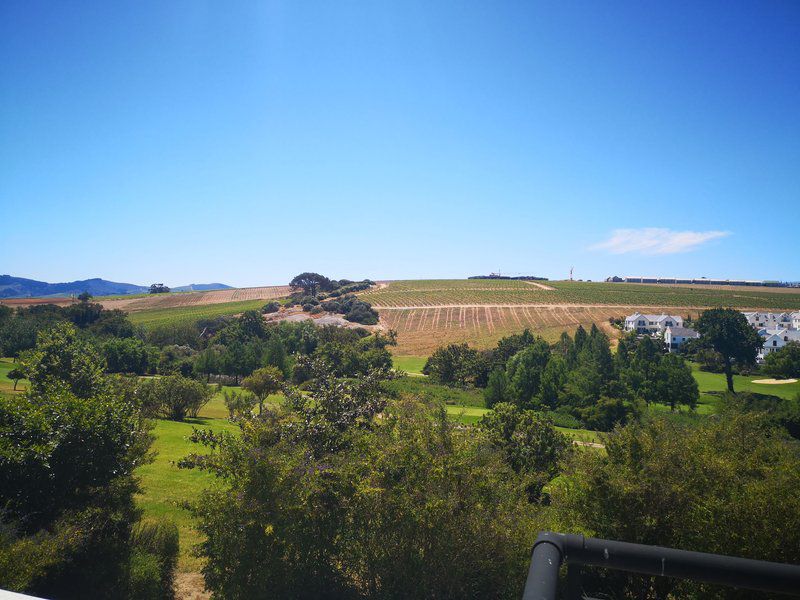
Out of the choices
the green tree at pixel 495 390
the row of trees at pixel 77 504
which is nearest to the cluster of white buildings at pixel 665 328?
the green tree at pixel 495 390

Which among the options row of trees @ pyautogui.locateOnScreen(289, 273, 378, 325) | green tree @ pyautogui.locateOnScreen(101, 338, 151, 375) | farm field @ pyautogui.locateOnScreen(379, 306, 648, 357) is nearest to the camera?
green tree @ pyautogui.locateOnScreen(101, 338, 151, 375)

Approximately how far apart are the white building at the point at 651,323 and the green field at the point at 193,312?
84679 mm

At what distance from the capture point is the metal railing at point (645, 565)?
179cm

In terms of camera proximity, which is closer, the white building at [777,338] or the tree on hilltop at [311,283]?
the white building at [777,338]

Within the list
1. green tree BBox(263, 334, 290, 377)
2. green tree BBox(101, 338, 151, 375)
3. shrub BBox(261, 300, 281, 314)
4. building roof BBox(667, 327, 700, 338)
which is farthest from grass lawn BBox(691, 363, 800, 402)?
shrub BBox(261, 300, 281, 314)

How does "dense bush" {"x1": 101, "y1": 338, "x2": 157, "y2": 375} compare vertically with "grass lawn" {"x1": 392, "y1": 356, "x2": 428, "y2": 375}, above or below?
above

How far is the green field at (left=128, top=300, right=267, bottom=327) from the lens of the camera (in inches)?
4267

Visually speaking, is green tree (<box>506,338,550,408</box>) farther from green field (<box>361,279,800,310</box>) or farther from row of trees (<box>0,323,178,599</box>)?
green field (<box>361,279,800,310</box>)

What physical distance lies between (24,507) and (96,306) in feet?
320

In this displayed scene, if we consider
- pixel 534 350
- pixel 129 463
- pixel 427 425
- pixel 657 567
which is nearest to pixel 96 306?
pixel 534 350

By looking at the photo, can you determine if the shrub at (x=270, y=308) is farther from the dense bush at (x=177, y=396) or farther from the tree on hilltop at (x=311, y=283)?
the dense bush at (x=177, y=396)

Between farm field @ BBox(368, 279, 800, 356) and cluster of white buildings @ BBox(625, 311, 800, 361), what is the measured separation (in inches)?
239

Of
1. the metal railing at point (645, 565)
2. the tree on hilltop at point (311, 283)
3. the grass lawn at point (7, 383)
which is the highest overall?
the tree on hilltop at point (311, 283)

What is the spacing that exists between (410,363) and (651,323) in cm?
5141
